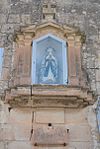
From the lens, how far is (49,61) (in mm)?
5648

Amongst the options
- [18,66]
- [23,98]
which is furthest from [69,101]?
[18,66]

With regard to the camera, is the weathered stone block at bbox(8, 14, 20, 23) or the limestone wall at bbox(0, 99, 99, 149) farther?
the weathered stone block at bbox(8, 14, 20, 23)

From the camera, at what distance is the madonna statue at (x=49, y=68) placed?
5355 mm

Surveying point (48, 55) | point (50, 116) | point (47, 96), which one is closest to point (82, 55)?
point (48, 55)

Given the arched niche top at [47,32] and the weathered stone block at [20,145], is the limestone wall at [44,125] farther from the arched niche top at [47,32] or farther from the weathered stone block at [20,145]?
the arched niche top at [47,32]

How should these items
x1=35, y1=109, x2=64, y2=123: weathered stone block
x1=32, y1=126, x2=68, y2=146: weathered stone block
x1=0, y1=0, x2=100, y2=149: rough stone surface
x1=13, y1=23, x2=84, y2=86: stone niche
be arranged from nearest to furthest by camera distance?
x1=32, y1=126, x2=68, y2=146: weathered stone block < x1=0, y1=0, x2=100, y2=149: rough stone surface < x1=35, y1=109, x2=64, y2=123: weathered stone block < x1=13, y1=23, x2=84, y2=86: stone niche

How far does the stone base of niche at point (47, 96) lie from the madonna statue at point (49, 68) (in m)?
0.31

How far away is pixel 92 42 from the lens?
19.7 ft

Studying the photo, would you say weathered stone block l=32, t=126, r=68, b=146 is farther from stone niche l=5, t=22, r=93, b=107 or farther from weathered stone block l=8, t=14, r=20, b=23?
weathered stone block l=8, t=14, r=20, b=23

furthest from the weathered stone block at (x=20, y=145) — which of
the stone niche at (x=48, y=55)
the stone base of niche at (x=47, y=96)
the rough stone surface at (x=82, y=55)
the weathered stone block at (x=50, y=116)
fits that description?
the stone niche at (x=48, y=55)

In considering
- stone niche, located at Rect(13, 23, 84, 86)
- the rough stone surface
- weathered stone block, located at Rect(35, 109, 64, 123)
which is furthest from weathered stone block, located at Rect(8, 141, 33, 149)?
stone niche, located at Rect(13, 23, 84, 86)

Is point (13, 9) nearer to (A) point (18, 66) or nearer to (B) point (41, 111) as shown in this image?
(A) point (18, 66)

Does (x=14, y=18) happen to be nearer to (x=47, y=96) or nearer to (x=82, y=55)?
(x=82, y=55)

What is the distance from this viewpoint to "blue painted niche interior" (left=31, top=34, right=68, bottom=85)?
5.38 m
